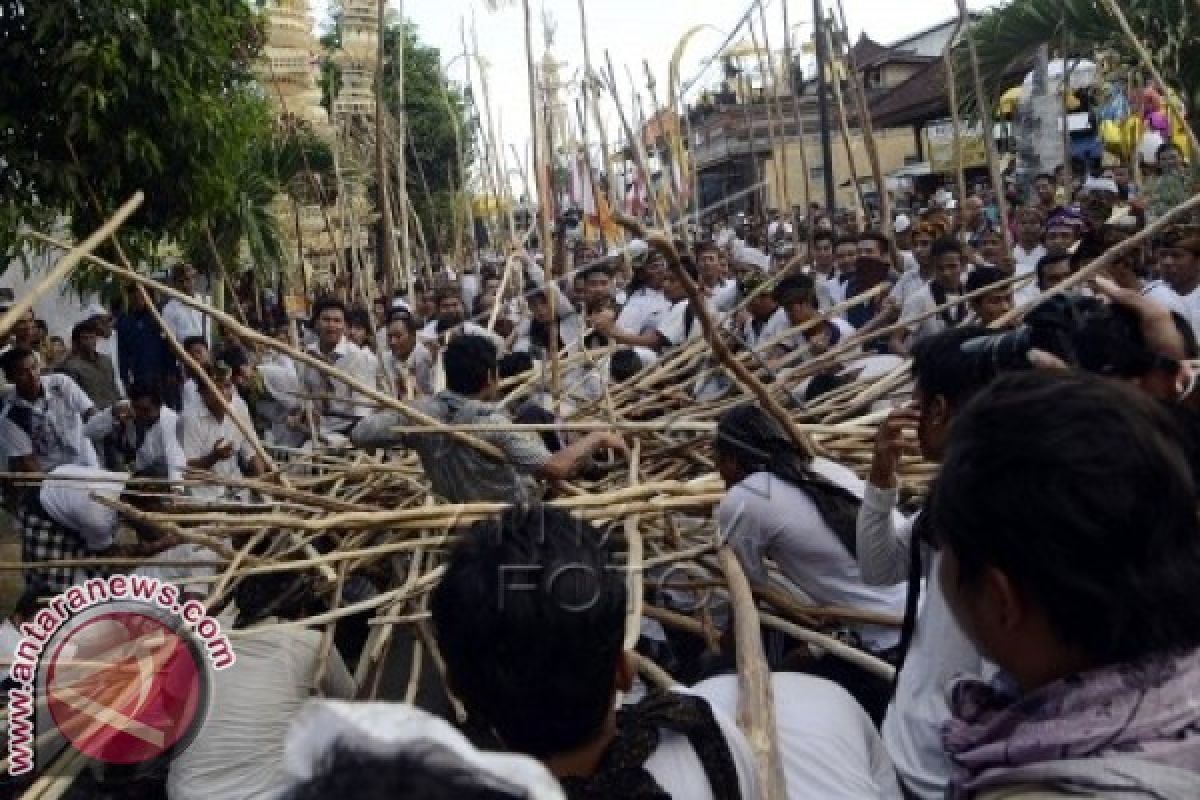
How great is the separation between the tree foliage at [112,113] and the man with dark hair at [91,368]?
2.84 meters

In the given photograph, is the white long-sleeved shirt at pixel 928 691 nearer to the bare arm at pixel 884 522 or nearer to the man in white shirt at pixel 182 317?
the bare arm at pixel 884 522

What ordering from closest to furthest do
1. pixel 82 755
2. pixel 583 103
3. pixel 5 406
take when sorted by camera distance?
1. pixel 82 755
2. pixel 5 406
3. pixel 583 103

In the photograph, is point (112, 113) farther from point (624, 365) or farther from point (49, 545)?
point (624, 365)

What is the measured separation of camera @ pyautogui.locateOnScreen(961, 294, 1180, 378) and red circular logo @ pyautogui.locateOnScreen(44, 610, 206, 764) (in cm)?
161

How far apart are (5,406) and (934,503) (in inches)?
229

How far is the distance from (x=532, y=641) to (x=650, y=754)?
0.17 meters

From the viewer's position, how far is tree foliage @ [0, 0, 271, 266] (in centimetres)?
471

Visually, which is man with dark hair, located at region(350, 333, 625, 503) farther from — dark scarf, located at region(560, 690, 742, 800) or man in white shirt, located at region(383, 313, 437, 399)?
man in white shirt, located at region(383, 313, 437, 399)

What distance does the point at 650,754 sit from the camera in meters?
1.24

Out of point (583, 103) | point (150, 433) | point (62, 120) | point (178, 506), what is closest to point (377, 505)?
point (178, 506)

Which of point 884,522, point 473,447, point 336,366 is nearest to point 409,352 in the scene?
point 336,366

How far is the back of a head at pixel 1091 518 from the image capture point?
3.25 feet

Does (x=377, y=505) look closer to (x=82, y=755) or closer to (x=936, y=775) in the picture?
(x=82, y=755)

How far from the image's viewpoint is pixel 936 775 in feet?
5.71
